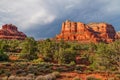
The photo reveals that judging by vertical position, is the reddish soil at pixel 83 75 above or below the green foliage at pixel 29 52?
below

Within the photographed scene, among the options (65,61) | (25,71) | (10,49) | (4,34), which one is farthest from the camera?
(4,34)

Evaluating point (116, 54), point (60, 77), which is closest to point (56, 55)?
point (116, 54)

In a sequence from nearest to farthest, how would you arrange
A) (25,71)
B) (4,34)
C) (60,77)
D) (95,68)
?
1. (60,77)
2. (25,71)
3. (95,68)
4. (4,34)

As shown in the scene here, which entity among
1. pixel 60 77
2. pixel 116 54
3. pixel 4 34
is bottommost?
pixel 60 77

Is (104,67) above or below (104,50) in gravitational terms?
below

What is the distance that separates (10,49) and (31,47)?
1637cm

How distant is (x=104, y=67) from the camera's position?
44500 millimetres

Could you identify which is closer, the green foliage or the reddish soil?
the reddish soil

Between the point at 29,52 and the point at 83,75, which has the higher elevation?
the point at 29,52

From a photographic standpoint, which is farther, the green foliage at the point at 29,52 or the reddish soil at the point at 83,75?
the green foliage at the point at 29,52

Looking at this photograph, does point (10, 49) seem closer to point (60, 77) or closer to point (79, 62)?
point (79, 62)

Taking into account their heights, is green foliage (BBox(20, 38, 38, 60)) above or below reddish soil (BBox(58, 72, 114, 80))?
above

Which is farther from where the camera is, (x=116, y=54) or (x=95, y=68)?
(x=95, y=68)

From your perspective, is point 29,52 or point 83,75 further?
point 29,52
